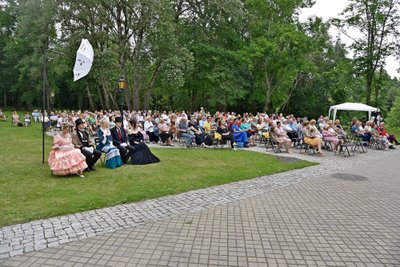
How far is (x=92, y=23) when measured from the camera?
24.0 meters

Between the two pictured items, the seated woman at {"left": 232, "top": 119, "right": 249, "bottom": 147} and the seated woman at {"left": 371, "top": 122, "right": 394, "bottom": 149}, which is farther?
the seated woman at {"left": 371, "top": 122, "right": 394, "bottom": 149}

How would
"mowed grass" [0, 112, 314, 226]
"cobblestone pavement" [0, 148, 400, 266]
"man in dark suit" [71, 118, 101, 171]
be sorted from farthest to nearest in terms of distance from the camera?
"man in dark suit" [71, 118, 101, 171], "mowed grass" [0, 112, 314, 226], "cobblestone pavement" [0, 148, 400, 266]

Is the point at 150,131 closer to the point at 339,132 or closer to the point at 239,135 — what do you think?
the point at 239,135

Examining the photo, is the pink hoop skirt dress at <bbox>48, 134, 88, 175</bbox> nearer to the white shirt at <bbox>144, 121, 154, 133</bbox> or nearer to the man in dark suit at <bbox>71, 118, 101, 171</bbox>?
the man in dark suit at <bbox>71, 118, 101, 171</bbox>

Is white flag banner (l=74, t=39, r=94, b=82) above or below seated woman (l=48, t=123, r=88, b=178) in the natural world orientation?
above

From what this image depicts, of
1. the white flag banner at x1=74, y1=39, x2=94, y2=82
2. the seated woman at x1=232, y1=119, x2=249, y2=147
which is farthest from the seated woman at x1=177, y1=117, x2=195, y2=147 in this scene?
the white flag banner at x1=74, y1=39, x2=94, y2=82

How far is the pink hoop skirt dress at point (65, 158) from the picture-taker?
7.46m

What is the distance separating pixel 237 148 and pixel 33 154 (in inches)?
328

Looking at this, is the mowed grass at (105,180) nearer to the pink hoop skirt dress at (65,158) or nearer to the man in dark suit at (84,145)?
the pink hoop skirt dress at (65,158)

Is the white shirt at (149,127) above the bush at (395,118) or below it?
below

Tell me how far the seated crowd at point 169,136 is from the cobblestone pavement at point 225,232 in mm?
3129

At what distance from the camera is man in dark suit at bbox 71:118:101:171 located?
819cm

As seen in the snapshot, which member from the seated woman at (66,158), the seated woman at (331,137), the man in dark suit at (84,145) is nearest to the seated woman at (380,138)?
the seated woman at (331,137)

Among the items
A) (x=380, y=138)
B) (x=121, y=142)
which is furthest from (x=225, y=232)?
(x=380, y=138)
